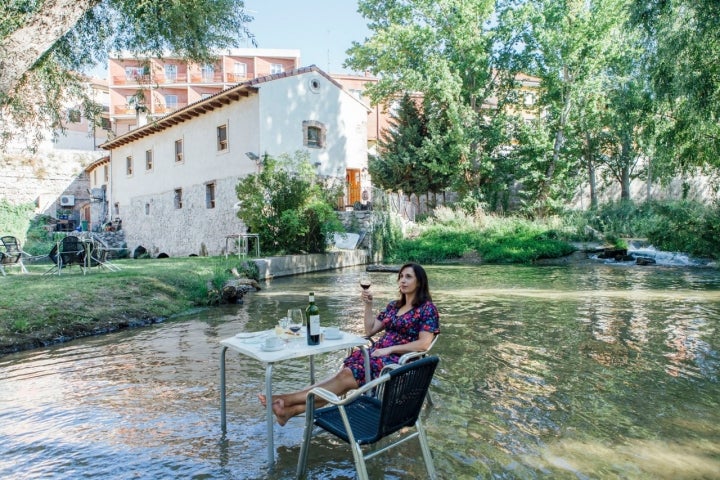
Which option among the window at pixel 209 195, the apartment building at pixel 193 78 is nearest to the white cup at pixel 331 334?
the window at pixel 209 195

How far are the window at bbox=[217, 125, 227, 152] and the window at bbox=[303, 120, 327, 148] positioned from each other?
341 cm

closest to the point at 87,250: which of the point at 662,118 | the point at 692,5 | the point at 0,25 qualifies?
the point at 0,25

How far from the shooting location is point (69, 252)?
1105 centimetres

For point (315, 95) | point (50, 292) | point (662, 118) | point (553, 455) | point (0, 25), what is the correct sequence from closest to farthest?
point (553, 455)
point (0, 25)
point (50, 292)
point (662, 118)
point (315, 95)

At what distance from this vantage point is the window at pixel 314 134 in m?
22.3

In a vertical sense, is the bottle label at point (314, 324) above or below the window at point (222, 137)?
below

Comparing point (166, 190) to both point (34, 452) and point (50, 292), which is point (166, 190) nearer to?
point (50, 292)

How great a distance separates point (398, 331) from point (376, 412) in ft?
3.45

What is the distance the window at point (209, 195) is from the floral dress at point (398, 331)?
1997 cm

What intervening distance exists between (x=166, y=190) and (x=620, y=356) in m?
24.0

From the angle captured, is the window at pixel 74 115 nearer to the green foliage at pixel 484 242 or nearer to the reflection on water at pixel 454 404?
the reflection on water at pixel 454 404

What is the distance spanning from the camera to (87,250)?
36.8 feet

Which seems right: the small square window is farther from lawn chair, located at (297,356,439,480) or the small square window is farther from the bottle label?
lawn chair, located at (297,356,439,480)

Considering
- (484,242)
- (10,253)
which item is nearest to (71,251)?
(10,253)
